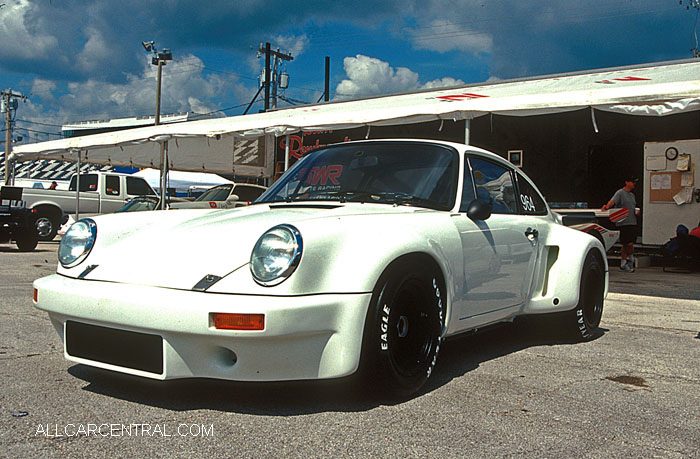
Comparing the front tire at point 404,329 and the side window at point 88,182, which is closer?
the front tire at point 404,329

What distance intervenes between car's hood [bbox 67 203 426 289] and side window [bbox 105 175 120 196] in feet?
50.0

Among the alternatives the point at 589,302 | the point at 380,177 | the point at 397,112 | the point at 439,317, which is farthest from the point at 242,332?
the point at 397,112

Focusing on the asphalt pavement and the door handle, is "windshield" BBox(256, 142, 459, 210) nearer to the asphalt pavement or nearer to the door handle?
the door handle

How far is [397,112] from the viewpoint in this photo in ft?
28.8

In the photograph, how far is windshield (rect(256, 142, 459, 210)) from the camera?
3607 millimetres

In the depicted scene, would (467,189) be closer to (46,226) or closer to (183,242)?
(183,242)

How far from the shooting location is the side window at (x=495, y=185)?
157 inches

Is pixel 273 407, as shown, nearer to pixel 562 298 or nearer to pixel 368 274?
pixel 368 274

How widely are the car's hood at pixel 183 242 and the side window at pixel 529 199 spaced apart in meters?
1.31

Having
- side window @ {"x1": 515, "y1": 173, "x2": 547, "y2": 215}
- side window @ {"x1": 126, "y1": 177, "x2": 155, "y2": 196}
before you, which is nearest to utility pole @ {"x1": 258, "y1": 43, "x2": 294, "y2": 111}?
side window @ {"x1": 126, "y1": 177, "x2": 155, "y2": 196}

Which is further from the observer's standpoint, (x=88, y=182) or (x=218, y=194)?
(x=88, y=182)

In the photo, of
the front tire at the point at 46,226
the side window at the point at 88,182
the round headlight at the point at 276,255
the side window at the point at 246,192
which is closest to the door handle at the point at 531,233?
the round headlight at the point at 276,255

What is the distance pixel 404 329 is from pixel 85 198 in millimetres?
15823

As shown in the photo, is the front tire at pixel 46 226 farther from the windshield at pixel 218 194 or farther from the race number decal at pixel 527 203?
the race number decal at pixel 527 203
